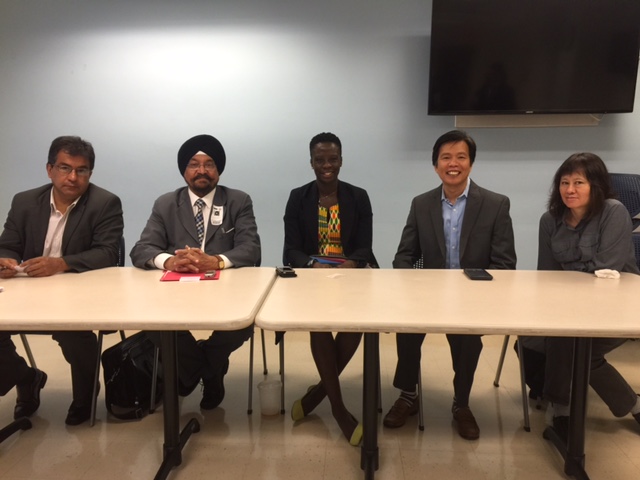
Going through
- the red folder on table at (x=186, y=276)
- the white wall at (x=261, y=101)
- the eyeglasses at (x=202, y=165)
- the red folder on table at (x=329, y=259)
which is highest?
the white wall at (x=261, y=101)

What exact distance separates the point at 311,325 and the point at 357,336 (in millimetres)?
876

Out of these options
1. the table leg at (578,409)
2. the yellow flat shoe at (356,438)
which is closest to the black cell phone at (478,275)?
the table leg at (578,409)

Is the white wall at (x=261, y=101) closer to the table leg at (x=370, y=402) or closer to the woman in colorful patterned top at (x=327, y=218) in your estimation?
the woman in colorful patterned top at (x=327, y=218)

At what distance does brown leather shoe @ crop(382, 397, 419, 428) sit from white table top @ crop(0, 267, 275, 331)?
916 mm

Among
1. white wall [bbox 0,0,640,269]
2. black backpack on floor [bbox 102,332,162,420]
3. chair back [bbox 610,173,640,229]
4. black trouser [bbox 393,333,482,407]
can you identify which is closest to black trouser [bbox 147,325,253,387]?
black backpack on floor [bbox 102,332,162,420]

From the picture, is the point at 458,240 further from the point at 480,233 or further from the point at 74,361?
the point at 74,361

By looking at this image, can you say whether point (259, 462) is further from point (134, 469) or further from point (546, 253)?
point (546, 253)

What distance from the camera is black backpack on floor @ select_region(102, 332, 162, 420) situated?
6.91 ft

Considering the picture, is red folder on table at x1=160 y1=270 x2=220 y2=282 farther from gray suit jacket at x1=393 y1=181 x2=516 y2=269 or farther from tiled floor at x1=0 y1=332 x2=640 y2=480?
gray suit jacket at x1=393 y1=181 x2=516 y2=269

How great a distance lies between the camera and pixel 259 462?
70.3 inches

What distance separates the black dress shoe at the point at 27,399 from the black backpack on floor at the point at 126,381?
402 mm

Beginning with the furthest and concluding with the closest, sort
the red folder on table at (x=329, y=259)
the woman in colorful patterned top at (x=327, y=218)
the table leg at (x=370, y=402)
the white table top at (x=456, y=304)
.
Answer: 1. the woman in colorful patterned top at (x=327, y=218)
2. the red folder on table at (x=329, y=259)
3. the table leg at (x=370, y=402)
4. the white table top at (x=456, y=304)

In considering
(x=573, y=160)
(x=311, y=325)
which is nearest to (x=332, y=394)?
(x=311, y=325)

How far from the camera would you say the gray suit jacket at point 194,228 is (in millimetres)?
2207
